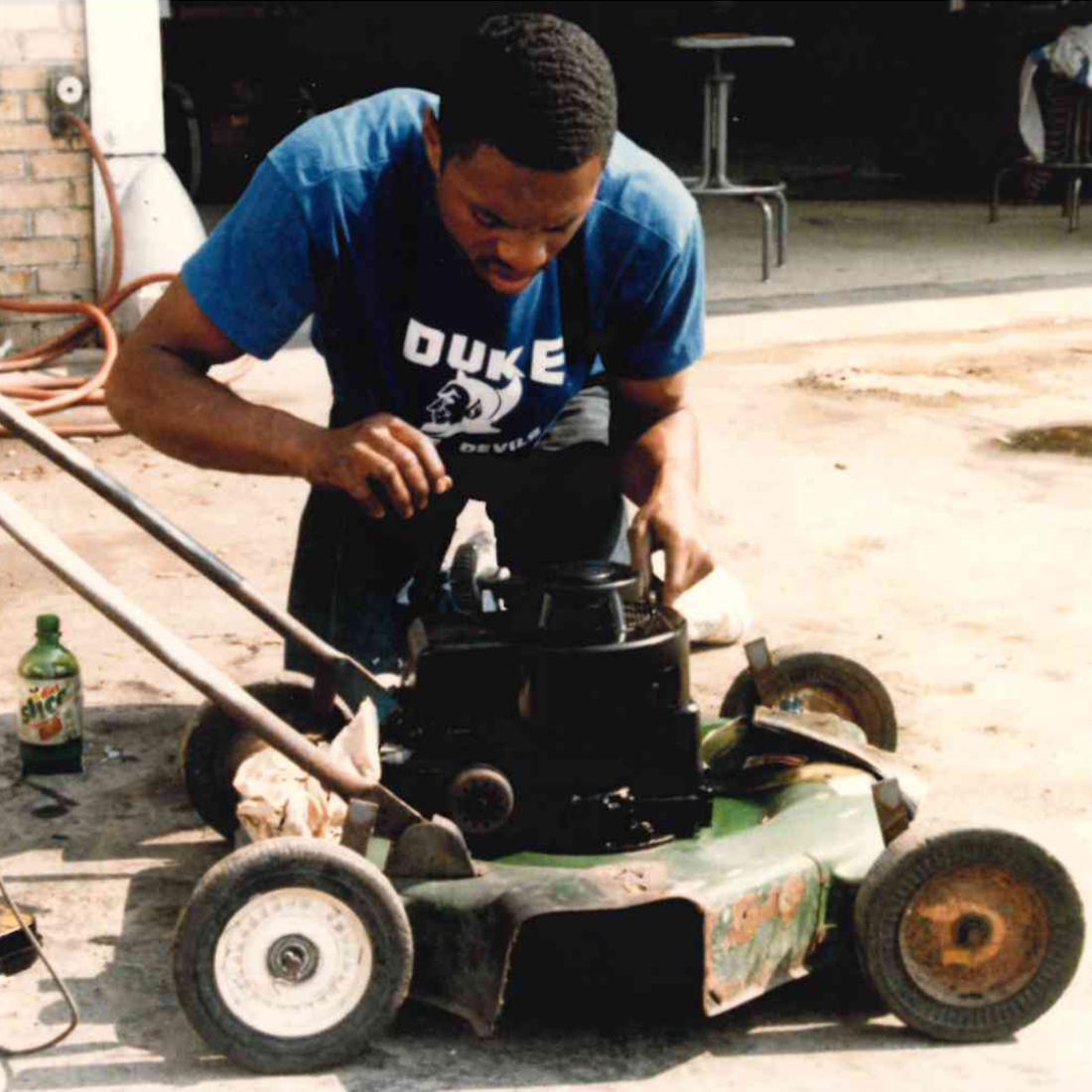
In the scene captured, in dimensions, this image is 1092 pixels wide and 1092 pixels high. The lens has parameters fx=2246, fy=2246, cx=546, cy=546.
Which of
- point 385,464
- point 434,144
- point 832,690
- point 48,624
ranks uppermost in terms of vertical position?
point 434,144

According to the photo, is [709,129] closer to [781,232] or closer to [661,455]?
[781,232]

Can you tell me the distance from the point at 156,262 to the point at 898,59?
31.8ft

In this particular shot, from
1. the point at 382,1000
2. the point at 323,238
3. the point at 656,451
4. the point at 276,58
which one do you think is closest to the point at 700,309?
the point at 656,451

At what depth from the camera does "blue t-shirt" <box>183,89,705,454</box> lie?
3.36m

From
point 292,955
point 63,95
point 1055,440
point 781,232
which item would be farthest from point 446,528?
point 781,232

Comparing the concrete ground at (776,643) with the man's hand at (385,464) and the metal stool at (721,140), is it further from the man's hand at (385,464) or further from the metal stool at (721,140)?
the metal stool at (721,140)

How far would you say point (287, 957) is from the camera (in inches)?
112

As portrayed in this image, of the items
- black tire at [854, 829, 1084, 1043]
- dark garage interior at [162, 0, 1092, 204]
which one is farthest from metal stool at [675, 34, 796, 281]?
black tire at [854, 829, 1084, 1043]

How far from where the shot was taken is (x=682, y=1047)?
3016 mm

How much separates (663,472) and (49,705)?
1182mm

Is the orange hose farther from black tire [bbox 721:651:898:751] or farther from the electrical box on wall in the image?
black tire [bbox 721:651:898:751]

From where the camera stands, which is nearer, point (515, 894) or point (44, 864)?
point (515, 894)

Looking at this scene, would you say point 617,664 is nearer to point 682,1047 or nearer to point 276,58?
point 682,1047

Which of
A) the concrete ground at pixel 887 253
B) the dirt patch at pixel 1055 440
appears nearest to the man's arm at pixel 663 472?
the dirt patch at pixel 1055 440
